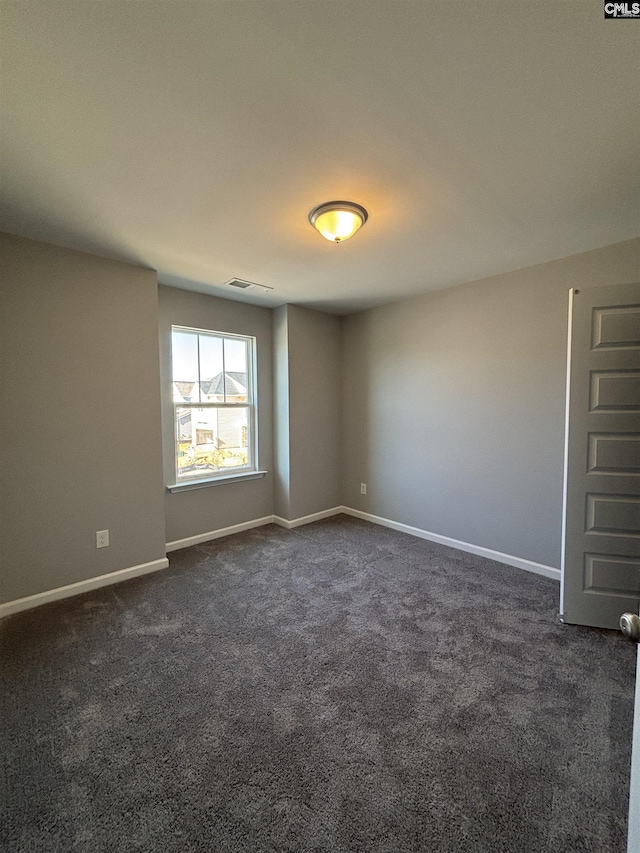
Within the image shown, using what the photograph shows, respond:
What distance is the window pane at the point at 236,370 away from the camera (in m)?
3.77

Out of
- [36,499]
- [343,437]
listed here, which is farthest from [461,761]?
[343,437]

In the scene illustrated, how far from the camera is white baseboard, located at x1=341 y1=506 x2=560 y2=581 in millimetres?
2848

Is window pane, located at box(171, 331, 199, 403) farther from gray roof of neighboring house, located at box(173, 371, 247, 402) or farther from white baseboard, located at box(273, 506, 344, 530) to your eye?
white baseboard, located at box(273, 506, 344, 530)

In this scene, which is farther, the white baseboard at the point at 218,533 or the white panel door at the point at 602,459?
the white baseboard at the point at 218,533

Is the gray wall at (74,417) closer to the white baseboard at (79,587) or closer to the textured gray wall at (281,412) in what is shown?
the white baseboard at (79,587)

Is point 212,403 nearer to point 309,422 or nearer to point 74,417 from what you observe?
point 309,422

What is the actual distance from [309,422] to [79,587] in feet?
8.40

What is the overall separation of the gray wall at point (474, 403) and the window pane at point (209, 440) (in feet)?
4.54

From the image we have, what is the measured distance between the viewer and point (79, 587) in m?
2.59

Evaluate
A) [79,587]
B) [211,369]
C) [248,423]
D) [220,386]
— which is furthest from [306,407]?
A: [79,587]

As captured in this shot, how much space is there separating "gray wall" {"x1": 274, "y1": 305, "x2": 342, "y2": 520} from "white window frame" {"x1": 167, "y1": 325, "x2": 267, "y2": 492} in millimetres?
257

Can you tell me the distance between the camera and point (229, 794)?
4.09 ft

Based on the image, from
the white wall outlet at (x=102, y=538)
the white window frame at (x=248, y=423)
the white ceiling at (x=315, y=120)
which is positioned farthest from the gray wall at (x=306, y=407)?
the white wall outlet at (x=102, y=538)

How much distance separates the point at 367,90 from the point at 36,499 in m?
2.95
